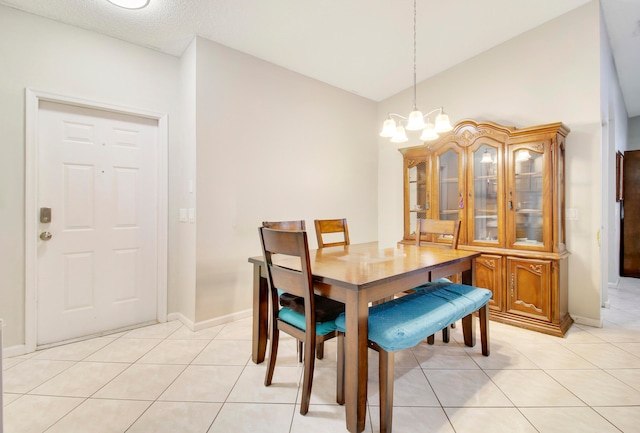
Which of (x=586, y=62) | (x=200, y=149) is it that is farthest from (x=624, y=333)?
Result: (x=200, y=149)

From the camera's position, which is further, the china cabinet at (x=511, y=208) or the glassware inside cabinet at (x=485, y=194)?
the glassware inside cabinet at (x=485, y=194)

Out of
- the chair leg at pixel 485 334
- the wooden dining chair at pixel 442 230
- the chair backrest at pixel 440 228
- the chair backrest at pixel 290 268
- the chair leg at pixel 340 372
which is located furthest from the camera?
the chair backrest at pixel 440 228

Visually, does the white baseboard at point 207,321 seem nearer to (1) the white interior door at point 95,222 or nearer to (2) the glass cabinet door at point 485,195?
(1) the white interior door at point 95,222

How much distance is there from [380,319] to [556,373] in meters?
1.36

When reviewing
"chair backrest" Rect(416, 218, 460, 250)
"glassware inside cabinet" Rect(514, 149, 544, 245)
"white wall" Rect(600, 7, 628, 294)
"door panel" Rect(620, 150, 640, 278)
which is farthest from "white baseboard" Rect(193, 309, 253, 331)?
"door panel" Rect(620, 150, 640, 278)

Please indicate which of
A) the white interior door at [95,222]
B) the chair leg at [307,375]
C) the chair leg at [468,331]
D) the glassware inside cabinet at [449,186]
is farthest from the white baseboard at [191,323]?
the glassware inside cabinet at [449,186]

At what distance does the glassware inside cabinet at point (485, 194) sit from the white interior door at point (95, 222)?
320cm

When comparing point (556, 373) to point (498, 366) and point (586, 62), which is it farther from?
point (586, 62)

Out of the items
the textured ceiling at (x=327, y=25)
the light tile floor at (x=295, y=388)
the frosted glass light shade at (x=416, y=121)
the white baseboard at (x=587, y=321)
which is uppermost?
the textured ceiling at (x=327, y=25)

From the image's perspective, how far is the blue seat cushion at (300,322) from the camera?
1.66 m

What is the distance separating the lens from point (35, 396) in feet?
5.82

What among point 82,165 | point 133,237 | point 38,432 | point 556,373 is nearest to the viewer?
point 38,432

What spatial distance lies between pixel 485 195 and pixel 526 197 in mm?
351

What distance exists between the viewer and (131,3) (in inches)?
88.5
